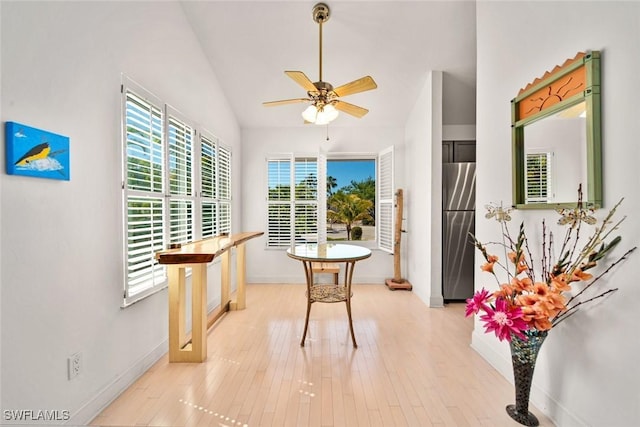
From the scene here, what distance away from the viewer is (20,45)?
56.4 inches

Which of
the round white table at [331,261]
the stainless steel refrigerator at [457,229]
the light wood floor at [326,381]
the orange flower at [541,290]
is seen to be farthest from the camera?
the stainless steel refrigerator at [457,229]

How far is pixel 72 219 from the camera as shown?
1.73 meters

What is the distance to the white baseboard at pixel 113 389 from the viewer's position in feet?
5.76

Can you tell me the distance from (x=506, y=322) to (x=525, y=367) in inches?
14.8

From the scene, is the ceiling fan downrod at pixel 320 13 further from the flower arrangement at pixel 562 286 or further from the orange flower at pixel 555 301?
the orange flower at pixel 555 301

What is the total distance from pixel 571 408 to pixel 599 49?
1911 millimetres

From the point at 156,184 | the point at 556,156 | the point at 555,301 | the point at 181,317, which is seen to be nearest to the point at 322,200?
the point at 156,184

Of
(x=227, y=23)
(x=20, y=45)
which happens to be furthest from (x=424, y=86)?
(x=20, y=45)

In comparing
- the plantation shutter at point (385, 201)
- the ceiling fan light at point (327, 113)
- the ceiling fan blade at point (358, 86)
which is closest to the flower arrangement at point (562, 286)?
the ceiling fan blade at point (358, 86)

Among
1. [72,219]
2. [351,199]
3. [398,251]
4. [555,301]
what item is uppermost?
[351,199]

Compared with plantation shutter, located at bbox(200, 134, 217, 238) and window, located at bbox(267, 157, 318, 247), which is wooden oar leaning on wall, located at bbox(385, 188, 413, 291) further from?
plantation shutter, located at bbox(200, 134, 217, 238)

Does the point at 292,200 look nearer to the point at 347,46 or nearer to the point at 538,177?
the point at 347,46

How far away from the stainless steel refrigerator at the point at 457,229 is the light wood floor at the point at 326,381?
2.46ft

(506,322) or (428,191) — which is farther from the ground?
(428,191)
